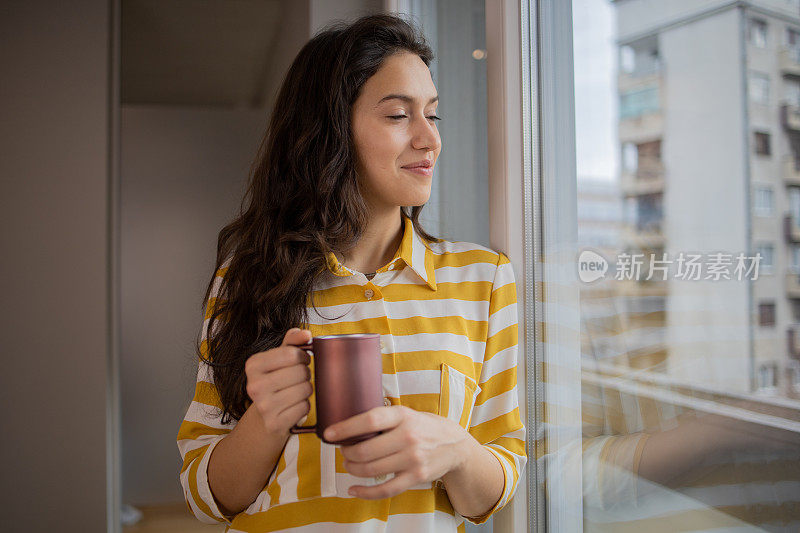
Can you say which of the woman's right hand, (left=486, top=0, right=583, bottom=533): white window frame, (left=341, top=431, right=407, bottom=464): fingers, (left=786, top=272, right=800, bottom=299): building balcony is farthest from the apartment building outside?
the woman's right hand

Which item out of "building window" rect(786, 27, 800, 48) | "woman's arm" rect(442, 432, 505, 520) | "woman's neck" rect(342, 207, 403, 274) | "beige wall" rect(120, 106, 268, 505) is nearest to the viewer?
"building window" rect(786, 27, 800, 48)

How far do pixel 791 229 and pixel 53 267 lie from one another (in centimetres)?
259

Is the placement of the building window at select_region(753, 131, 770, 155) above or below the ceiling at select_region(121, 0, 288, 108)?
below

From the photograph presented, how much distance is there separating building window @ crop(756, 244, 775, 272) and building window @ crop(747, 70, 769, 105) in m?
0.13

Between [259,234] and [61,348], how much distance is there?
175 centimetres

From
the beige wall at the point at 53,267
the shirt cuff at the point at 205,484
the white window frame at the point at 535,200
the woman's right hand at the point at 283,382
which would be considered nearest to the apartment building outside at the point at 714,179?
the white window frame at the point at 535,200

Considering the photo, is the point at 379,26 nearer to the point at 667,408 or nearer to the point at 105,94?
the point at 667,408

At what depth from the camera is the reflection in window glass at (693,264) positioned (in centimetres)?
55

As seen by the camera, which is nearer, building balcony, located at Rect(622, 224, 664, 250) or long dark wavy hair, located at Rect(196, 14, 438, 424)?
building balcony, located at Rect(622, 224, 664, 250)

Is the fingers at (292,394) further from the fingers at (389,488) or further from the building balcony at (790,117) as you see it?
the building balcony at (790,117)

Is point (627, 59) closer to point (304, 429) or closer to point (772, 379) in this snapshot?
point (772, 379)

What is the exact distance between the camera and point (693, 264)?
661 mm

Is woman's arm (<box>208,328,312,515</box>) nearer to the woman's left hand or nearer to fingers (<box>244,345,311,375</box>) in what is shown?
fingers (<box>244,345,311,375</box>)

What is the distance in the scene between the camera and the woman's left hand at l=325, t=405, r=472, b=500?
2.29 ft
